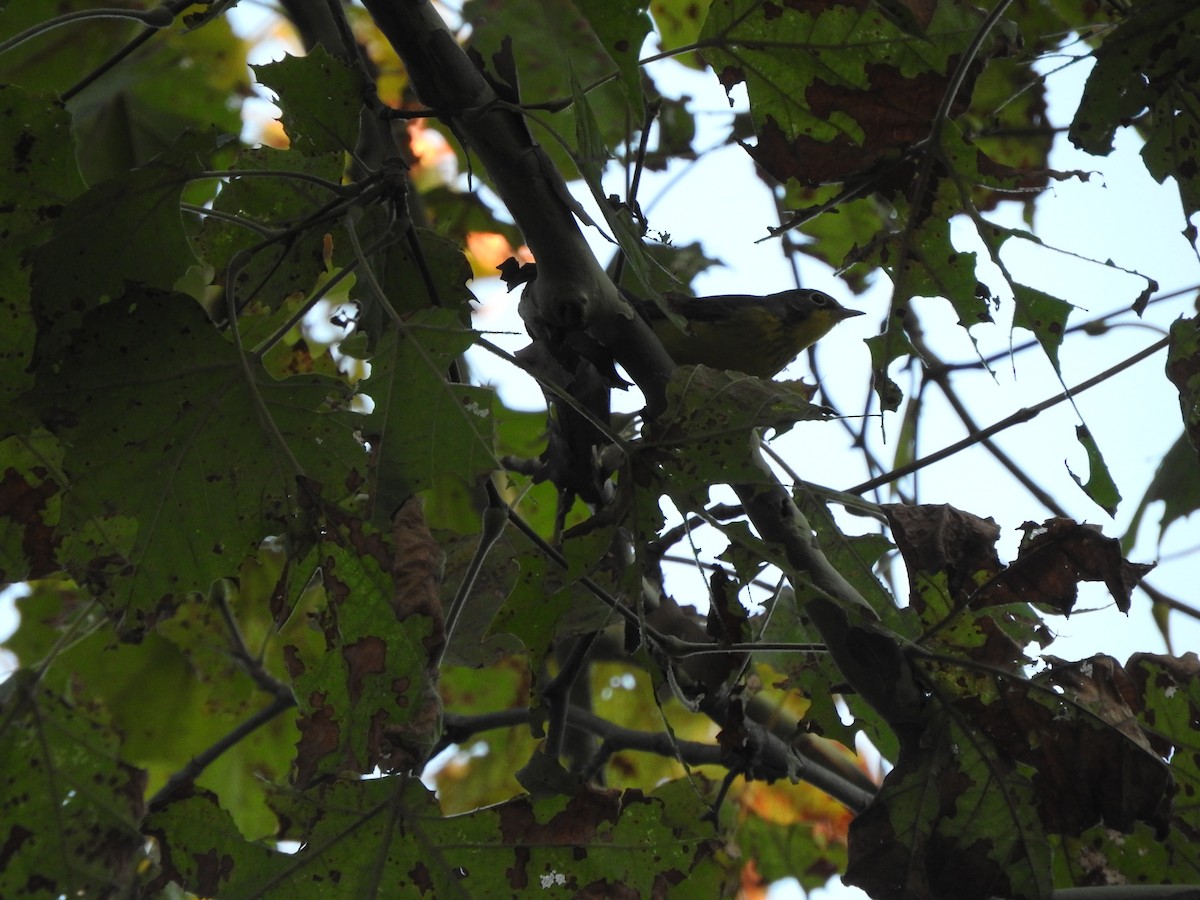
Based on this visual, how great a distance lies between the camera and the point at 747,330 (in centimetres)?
275

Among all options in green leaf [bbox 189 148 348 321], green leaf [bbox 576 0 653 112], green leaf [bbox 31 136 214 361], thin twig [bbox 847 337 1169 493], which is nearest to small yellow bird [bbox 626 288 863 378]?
thin twig [bbox 847 337 1169 493]

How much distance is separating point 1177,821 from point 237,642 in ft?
6.11

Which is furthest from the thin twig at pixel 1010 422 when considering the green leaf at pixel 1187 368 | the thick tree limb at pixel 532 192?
the thick tree limb at pixel 532 192

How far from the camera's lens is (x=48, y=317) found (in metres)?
1.29

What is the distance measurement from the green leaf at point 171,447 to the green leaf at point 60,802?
0.48ft

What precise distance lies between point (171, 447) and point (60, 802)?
16.8 inches

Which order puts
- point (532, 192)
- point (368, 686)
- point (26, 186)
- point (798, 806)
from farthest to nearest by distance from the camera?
point (798, 806), point (532, 192), point (26, 186), point (368, 686)

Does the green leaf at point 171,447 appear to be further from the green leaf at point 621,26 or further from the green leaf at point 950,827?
the green leaf at point 950,827

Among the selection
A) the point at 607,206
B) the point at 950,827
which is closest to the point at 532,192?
the point at 607,206

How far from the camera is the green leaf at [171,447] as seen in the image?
1301 millimetres

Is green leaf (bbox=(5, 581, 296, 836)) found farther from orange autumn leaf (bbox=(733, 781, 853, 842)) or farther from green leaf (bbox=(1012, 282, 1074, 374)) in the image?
green leaf (bbox=(1012, 282, 1074, 374))

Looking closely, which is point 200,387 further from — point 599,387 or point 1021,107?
point 1021,107

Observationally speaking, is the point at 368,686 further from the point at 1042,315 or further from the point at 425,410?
the point at 1042,315

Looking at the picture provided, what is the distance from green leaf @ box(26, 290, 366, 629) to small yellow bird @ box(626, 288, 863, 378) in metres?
1.29
